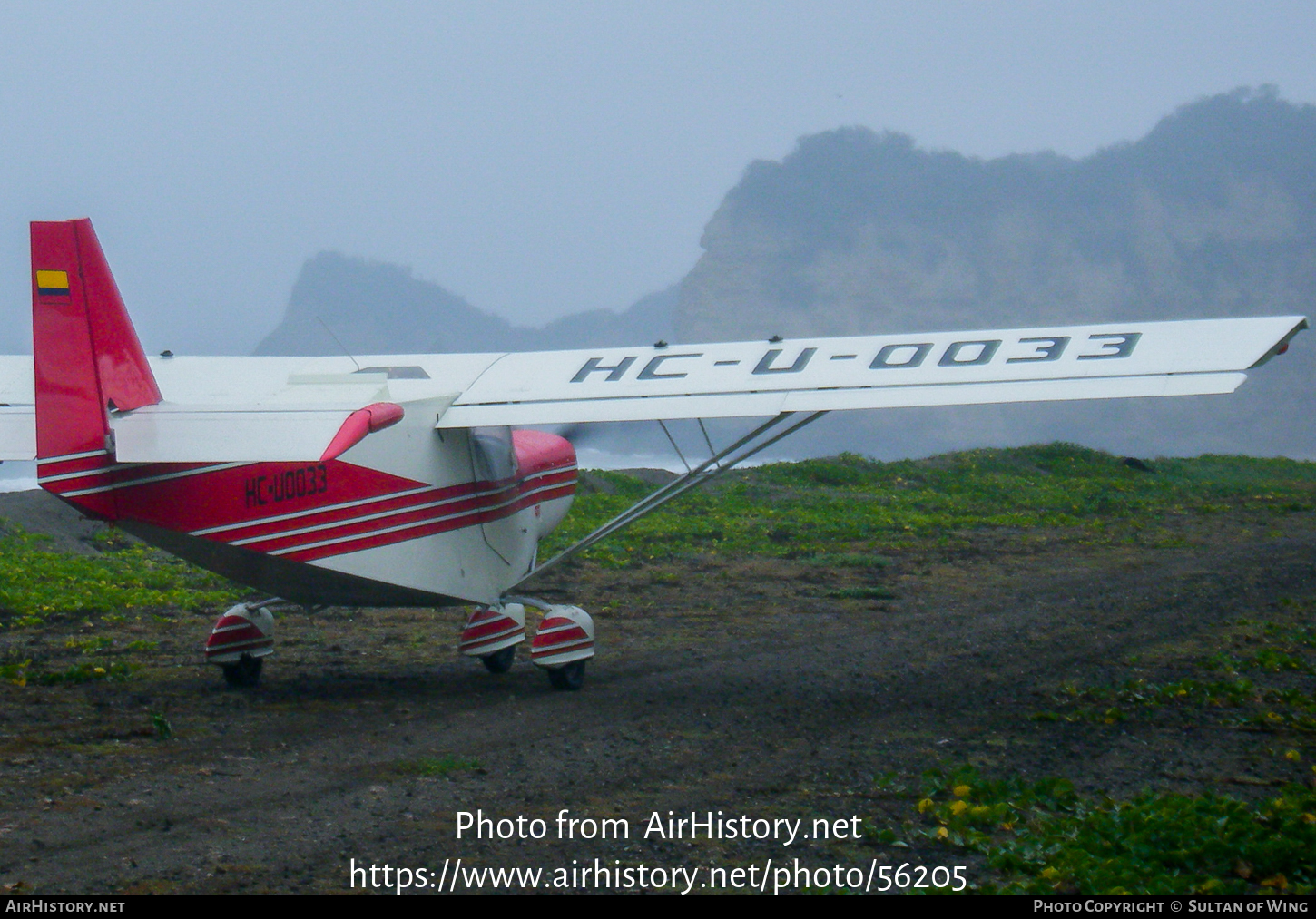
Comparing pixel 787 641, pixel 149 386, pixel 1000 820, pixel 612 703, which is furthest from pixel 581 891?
pixel 787 641

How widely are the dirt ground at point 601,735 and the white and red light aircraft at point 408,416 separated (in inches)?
35.7

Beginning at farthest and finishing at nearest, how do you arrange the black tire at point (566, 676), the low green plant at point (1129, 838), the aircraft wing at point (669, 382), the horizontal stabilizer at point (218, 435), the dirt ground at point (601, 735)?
the black tire at point (566, 676) < the aircraft wing at point (669, 382) < the horizontal stabilizer at point (218, 435) < the dirt ground at point (601, 735) < the low green plant at point (1129, 838)

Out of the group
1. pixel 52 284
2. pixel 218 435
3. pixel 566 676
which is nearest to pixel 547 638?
pixel 566 676

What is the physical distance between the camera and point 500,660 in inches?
396

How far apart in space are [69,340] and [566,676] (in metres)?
4.29

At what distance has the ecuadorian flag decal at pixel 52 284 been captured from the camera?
23.9ft

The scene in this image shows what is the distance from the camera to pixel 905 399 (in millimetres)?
8305

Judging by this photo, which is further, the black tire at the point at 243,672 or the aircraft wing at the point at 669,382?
the black tire at the point at 243,672

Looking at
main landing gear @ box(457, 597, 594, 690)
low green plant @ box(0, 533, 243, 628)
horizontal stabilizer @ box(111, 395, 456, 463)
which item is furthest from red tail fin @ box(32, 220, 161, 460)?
low green plant @ box(0, 533, 243, 628)

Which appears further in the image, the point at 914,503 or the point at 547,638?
the point at 914,503

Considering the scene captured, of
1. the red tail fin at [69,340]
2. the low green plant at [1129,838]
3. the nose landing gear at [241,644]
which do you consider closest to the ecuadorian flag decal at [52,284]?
the red tail fin at [69,340]

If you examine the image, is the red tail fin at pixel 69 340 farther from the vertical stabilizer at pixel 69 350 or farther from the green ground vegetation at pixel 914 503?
the green ground vegetation at pixel 914 503

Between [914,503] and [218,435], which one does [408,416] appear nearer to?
[218,435]

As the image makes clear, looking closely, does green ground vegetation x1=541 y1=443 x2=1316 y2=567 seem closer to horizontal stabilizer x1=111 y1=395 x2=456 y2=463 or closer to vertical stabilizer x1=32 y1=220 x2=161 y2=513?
horizontal stabilizer x1=111 y1=395 x2=456 y2=463
